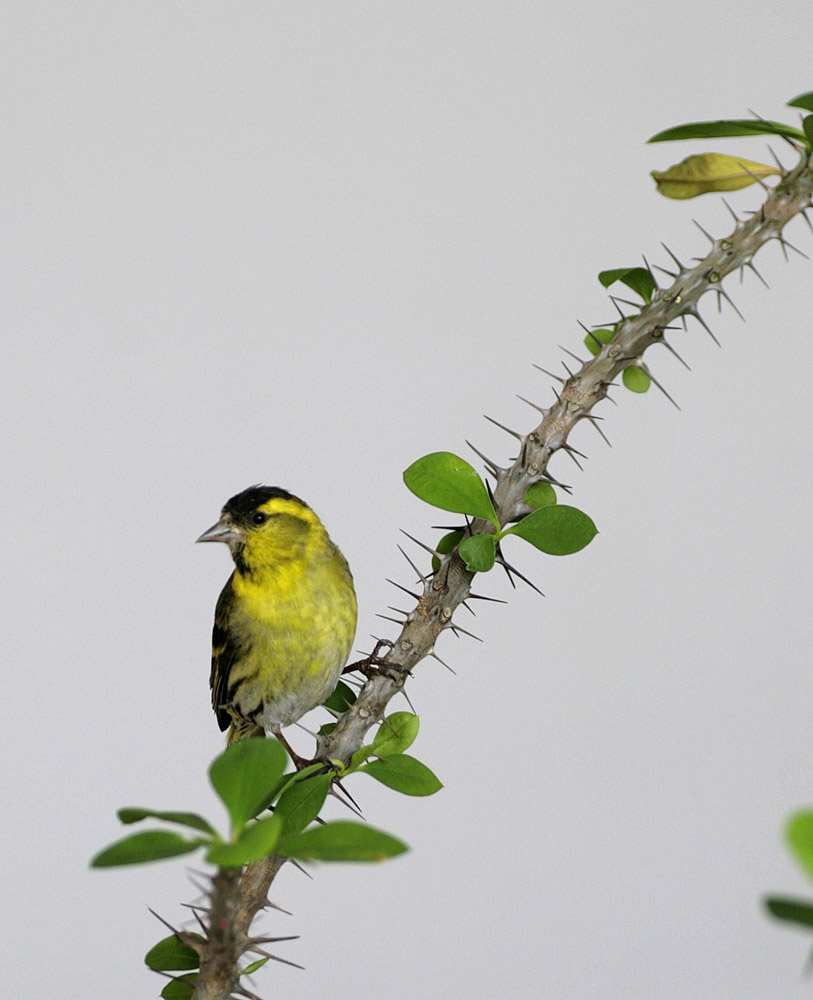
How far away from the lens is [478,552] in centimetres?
174

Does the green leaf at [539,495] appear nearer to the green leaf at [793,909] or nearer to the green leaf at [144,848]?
the green leaf at [144,848]

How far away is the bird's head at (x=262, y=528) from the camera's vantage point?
264cm

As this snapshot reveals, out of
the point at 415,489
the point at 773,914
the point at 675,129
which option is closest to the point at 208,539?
the point at 415,489

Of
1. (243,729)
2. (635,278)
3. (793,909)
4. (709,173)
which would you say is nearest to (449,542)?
(635,278)

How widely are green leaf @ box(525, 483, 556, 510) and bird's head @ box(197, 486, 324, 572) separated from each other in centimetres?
95

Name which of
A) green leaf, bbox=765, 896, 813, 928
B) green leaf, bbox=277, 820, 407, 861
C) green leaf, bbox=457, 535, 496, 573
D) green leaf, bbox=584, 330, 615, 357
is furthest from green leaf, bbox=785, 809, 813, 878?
green leaf, bbox=584, 330, 615, 357

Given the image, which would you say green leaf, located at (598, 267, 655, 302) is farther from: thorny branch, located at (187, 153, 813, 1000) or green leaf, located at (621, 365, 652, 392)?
green leaf, located at (621, 365, 652, 392)

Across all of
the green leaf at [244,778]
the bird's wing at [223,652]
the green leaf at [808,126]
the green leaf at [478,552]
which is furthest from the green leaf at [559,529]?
the bird's wing at [223,652]

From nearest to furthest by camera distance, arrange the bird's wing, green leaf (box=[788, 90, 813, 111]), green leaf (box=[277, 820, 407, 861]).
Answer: green leaf (box=[277, 820, 407, 861]), green leaf (box=[788, 90, 813, 111]), the bird's wing

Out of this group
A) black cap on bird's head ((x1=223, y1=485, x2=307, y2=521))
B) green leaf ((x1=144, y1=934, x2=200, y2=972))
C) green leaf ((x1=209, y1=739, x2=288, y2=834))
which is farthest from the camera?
black cap on bird's head ((x1=223, y1=485, x2=307, y2=521))

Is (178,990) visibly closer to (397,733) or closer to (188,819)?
(397,733)

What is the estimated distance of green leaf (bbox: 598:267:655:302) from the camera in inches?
68.2

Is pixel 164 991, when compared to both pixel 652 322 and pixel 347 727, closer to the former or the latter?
pixel 347 727

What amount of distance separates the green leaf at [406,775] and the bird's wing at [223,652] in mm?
1110
